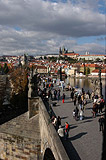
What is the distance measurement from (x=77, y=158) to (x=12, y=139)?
254 inches

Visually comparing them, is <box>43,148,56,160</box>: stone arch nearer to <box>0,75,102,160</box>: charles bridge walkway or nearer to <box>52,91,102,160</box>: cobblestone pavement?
<box>0,75,102,160</box>: charles bridge walkway

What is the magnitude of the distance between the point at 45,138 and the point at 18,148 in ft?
10.5

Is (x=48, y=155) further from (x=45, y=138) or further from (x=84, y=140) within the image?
(x=84, y=140)

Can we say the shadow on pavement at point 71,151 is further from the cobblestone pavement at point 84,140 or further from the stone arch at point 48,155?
the stone arch at point 48,155

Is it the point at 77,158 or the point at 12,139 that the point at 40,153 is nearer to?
the point at 12,139

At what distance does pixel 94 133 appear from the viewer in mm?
6918

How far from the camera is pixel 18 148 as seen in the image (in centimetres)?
1015

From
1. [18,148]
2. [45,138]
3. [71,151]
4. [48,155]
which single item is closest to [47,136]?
[45,138]

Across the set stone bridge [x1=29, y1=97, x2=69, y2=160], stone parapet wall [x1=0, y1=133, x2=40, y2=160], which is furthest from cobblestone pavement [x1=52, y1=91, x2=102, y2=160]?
stone parapet wall [x1=0, y1=133, x2=40, y2=160]

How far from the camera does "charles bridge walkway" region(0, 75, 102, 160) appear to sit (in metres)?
5.48

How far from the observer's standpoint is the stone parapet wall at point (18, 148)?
31.3 ft

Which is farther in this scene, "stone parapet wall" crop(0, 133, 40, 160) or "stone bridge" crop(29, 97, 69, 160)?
"stone parapet wall" crop(0, 133, 40, 160)

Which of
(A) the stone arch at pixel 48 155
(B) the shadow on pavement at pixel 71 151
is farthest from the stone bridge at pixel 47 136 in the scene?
(B) the shadow on pavement at pixel 71 151

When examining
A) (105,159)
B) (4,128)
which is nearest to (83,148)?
(105,159)
